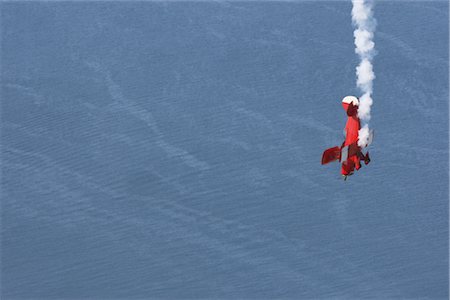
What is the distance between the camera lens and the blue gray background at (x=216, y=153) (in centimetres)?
6119

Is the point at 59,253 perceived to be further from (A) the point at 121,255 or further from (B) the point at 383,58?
(B) the point at 383,58

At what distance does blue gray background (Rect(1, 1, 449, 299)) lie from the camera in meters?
61.2

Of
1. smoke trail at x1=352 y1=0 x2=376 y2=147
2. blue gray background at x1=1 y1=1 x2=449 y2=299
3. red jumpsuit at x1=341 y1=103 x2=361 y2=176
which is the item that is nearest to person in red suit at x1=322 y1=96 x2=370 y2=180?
red jumpsuit at x1=341 y1=103 x2=361 y2=176

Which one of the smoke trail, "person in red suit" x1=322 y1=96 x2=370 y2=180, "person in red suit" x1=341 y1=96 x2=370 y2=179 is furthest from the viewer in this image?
"person in red suit" x1=322 y1=96 x2=370 y2=180

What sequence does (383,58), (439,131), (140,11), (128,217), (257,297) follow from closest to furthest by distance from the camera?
(257,297) < (128,217) < (439,131) < (383,58) < (140,11)

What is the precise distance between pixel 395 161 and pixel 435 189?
10.6 ft

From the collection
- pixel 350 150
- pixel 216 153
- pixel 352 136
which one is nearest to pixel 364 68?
pixel 352 136

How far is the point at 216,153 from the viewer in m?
67.4

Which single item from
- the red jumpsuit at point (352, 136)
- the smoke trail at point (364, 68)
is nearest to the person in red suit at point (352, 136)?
the red jumpsuit at point (352, 136)

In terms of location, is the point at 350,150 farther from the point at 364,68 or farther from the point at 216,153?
the point at 216,153

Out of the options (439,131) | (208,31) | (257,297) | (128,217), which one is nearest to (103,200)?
(128,217)

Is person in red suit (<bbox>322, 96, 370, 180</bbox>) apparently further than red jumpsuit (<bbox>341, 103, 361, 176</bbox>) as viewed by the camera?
Yes

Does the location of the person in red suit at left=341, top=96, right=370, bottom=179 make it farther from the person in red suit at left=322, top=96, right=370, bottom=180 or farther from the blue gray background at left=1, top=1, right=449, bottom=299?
the blue gray background at left=1, top=1, right=449, bottom=299

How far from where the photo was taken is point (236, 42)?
7531 cm
